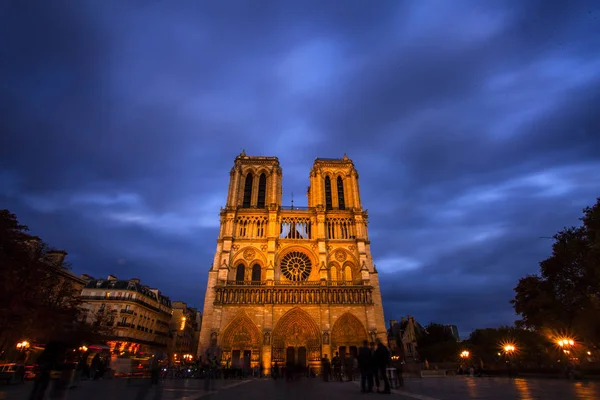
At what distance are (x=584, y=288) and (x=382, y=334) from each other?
57.9 feet

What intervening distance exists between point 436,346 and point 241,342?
25174 mm

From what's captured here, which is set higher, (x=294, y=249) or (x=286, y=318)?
(x=294, y=249)

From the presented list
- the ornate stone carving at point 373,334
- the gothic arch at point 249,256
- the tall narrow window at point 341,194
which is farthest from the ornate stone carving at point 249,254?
the ornate stone carving at point 373,334

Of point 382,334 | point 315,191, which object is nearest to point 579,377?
point 382,334

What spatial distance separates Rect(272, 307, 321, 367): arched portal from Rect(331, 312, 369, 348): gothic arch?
1.75 m

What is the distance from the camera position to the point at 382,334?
33125mm

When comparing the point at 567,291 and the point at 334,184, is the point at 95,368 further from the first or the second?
the point at 334,184

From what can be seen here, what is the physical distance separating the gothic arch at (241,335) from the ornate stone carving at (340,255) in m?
11.8

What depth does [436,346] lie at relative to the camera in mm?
41875

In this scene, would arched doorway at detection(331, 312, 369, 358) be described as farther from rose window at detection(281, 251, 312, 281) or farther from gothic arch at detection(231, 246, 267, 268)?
gothic arch at detection(231, 246, 267, 268)

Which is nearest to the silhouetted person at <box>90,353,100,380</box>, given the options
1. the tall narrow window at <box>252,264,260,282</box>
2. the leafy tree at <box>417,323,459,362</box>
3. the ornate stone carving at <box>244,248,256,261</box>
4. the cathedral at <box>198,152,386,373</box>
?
the cathedral at <box>198,152,386,373</box>

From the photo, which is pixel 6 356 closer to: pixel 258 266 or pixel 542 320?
pixel 258 266

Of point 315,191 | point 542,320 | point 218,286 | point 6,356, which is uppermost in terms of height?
point 315,191

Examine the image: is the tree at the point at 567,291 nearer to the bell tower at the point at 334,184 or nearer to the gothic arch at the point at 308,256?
the gothic arch at the point at 308,256
